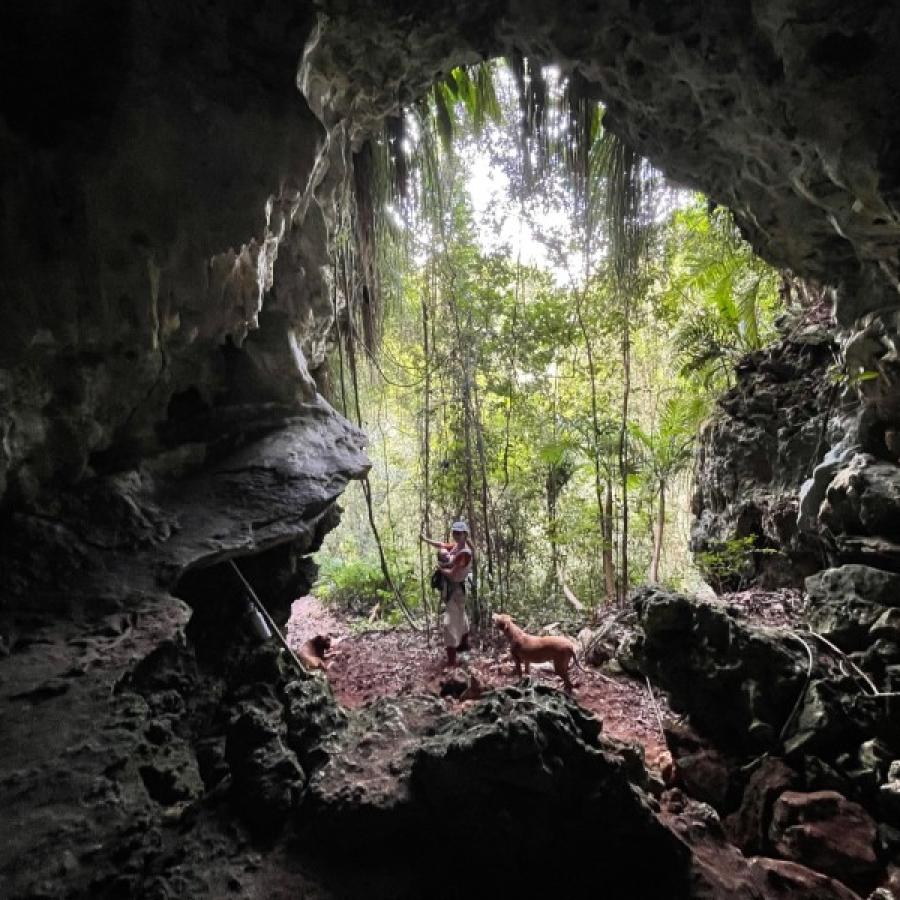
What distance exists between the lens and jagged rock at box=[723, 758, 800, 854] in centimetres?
293

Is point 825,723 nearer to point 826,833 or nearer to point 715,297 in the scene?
point 826,833

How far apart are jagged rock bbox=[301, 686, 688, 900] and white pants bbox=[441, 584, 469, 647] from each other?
10.7 ft

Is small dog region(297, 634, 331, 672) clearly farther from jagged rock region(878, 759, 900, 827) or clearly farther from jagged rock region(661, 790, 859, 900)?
jagged rock region(878, 759, 900, 827)

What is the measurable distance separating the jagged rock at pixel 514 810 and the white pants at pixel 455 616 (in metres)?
3.26

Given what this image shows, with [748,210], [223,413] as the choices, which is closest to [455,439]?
[223,413]

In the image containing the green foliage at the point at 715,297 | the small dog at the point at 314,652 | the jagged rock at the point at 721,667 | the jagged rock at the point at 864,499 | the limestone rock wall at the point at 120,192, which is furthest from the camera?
the green foliage at the point at 715,297

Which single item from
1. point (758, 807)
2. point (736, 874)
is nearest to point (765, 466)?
point (758, 807)

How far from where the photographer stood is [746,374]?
6.22 meters

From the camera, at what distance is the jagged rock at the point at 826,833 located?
2.65 metres

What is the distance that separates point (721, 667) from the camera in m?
3.68

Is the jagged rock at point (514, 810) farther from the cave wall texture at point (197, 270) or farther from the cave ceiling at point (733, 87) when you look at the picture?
the cave ceiling at point (733, 87)

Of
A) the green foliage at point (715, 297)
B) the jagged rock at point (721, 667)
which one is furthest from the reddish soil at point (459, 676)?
the green foliage at point (715, 297)

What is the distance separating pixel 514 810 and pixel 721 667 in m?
2.08

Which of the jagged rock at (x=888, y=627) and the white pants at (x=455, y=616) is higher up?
the jagged rock at (x=888, y=627)
